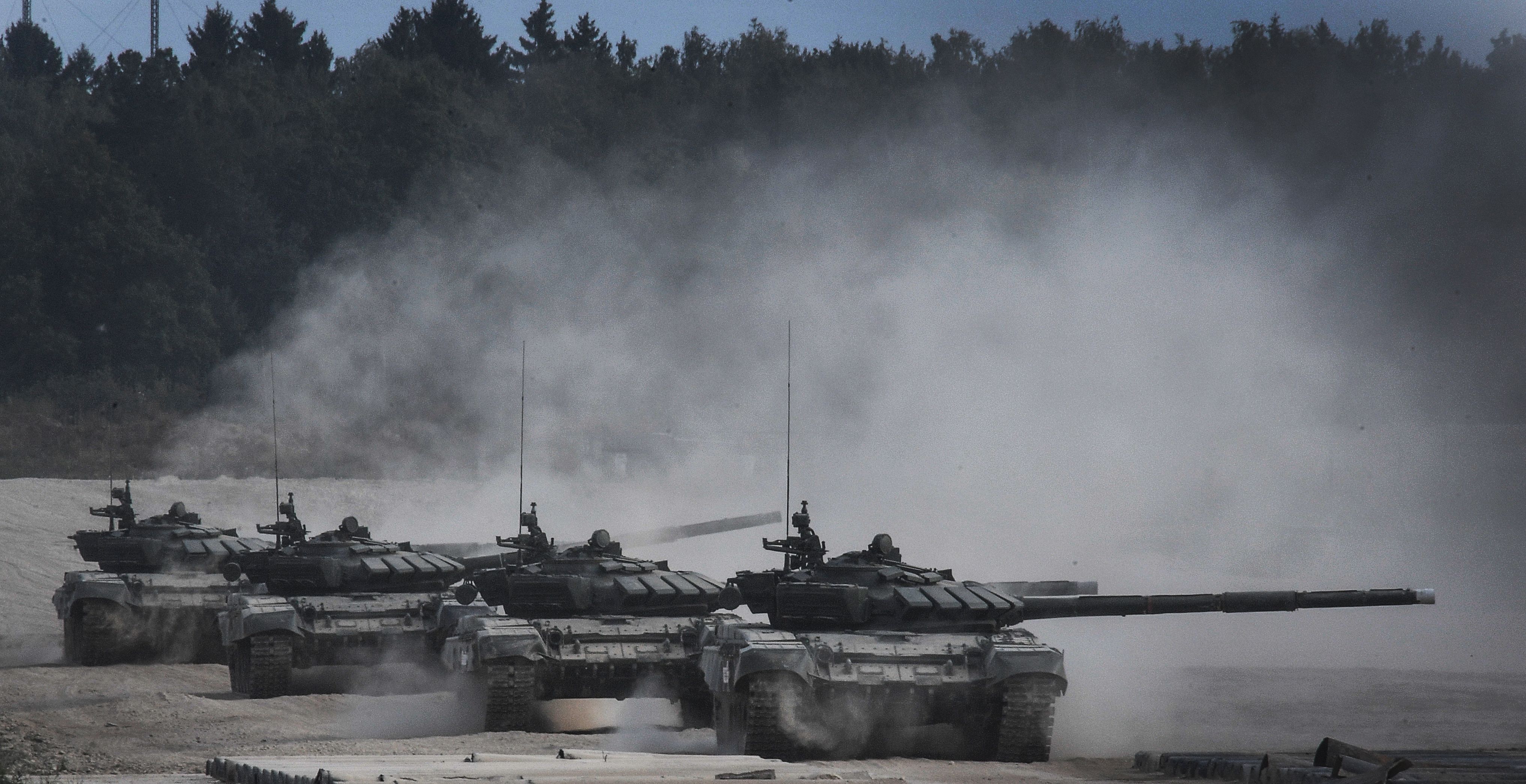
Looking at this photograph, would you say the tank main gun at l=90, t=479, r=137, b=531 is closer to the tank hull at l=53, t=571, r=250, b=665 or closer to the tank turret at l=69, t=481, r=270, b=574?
the tank turret at l=69, t=481, r=270, b=574

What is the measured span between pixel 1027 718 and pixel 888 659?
1.24m

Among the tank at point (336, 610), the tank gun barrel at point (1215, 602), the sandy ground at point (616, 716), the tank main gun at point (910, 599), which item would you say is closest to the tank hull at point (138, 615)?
the sandy ground at point (616, 716)

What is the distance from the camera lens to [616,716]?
786 inches

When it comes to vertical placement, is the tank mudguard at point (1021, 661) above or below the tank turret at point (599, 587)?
below

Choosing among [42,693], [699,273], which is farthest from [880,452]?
[42,693]

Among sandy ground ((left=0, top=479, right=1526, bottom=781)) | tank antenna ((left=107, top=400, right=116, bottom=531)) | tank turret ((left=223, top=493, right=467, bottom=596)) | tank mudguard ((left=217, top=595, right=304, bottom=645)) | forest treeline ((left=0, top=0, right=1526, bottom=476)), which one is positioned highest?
forest treeline ((left=0, top=0, right=1526, bottom=476))

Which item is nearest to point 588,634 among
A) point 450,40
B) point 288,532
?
point 288,532

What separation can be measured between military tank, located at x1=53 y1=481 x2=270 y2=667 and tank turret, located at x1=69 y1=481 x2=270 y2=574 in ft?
0.04

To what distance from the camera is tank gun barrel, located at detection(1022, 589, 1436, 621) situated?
16.7 metres

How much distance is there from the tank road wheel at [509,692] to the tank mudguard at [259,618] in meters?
3.93

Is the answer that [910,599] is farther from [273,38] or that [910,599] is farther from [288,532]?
[273,38]

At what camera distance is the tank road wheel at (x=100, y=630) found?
79.4ft

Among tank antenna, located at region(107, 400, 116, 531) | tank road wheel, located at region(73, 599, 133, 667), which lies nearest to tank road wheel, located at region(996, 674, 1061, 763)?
tank road wheel, located at region(73, 599, 133, 667)

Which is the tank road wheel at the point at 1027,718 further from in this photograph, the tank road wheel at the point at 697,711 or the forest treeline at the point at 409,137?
the forest treeline at the point at 409,137
